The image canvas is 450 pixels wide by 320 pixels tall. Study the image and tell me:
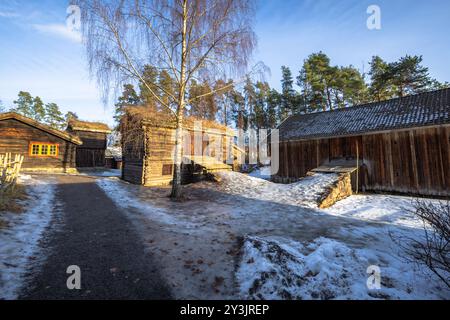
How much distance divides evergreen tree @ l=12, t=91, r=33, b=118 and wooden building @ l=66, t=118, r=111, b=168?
33800mm

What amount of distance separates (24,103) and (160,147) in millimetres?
54997

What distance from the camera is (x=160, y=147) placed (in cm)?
1433

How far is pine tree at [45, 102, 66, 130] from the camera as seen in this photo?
4966 cm

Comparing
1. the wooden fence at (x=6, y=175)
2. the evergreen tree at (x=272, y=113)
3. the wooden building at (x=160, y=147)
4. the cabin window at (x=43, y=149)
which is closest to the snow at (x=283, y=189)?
the wooden building at (x=160, y=147)

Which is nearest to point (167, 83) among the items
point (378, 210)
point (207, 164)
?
point (207, 164)

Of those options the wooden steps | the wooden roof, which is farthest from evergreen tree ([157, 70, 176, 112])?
the wooden steps

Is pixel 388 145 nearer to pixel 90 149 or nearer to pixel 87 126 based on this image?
pixel 90 149

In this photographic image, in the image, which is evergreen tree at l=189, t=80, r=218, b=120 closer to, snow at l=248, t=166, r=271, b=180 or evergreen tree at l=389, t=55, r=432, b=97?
snow at l=248, t=166, r=271, b=180

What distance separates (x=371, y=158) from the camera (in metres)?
13.4

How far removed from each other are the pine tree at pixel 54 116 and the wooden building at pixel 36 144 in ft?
135

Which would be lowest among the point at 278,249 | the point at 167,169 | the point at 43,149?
the point at 278,249

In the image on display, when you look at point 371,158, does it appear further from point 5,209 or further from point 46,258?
point 5,209

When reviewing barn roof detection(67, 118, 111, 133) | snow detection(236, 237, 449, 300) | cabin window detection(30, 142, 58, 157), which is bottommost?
snow detection(236, 237, 449, 300)

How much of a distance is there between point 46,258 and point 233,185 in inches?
394
